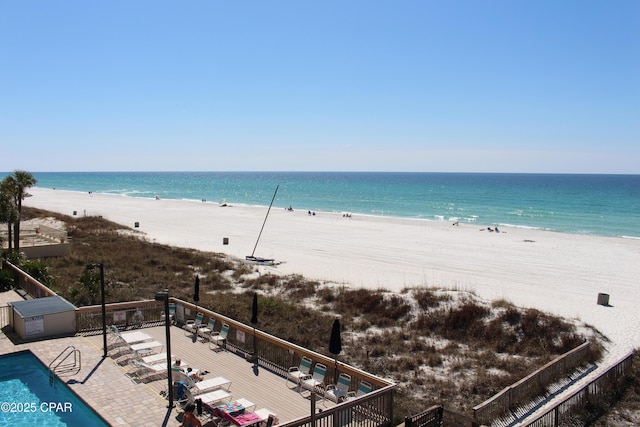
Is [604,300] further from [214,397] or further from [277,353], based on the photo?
[214,397]

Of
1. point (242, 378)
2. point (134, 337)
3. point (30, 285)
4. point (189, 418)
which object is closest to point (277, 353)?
point (242, 378)

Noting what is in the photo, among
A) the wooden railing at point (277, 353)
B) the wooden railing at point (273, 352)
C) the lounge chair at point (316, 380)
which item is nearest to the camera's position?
the wooden railing at point (273, 352)

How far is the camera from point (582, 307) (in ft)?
69.9

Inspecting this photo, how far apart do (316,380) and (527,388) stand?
5126 mm

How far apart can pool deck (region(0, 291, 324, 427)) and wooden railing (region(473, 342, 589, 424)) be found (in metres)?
3.48

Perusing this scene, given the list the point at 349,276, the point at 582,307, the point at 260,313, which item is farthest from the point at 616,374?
the point at 349,276

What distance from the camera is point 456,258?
3431cm

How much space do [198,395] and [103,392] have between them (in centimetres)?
215

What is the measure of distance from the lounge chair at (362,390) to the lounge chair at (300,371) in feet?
4.40

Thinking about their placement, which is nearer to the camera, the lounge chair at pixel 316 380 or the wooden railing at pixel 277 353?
the wooden railing at pixel 277 353

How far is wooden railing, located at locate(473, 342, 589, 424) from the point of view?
1043cm

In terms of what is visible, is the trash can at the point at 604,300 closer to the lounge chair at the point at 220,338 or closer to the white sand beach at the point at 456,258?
the white sand beach at the point at 456,258

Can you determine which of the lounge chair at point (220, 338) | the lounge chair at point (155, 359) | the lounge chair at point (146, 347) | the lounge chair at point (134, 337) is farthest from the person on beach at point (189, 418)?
the lounge chair at point (134, 337)

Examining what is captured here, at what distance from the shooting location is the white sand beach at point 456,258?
22562 millimetres
